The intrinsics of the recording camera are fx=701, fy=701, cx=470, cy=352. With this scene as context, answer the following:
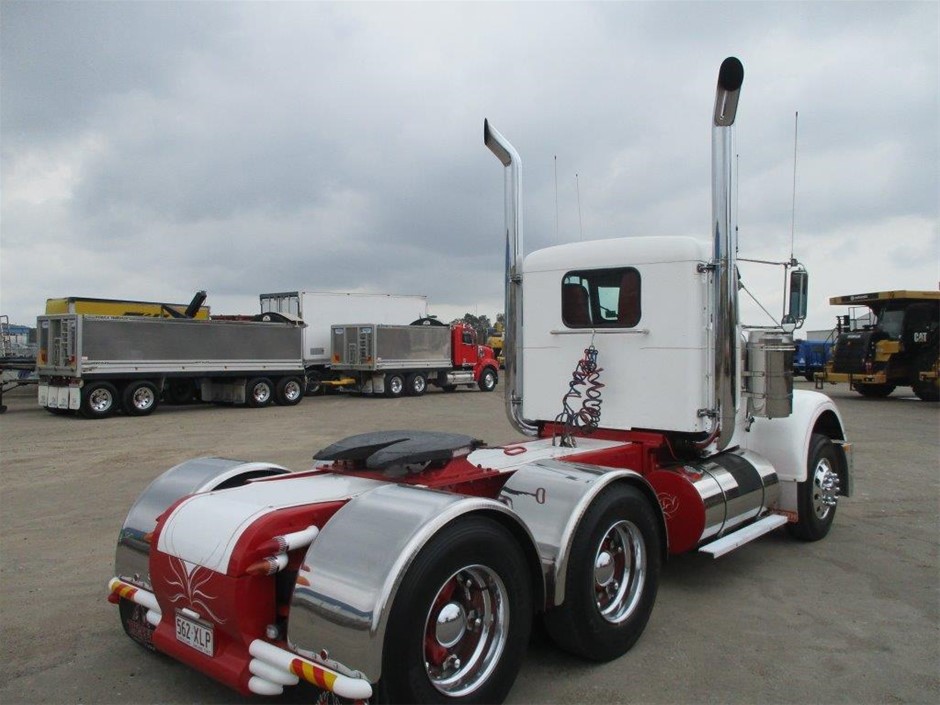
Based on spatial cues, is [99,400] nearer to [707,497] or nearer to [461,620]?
[707,497]

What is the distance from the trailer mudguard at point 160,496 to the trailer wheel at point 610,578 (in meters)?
1.95

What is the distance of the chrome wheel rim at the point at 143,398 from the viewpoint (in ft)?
59.0

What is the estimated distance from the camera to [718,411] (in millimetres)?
4996

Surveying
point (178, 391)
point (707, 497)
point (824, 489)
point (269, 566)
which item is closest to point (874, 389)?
point (824, 489)

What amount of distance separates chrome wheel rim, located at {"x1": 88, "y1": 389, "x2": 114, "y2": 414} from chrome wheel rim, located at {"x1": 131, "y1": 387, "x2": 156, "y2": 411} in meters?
0.54

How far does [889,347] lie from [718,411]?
1862 cm

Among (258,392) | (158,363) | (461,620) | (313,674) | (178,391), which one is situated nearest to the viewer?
(313,674)

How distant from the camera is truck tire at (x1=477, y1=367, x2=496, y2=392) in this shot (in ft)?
91.7

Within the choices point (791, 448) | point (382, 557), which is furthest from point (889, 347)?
point (382, 557)

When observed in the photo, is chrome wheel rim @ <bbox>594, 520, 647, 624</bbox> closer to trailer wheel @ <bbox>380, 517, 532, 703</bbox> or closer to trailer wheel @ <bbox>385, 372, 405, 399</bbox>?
trailer wheel @ <bbox>380, 517, 532, 703</bbox>

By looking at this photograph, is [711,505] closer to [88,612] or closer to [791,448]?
[791,448]

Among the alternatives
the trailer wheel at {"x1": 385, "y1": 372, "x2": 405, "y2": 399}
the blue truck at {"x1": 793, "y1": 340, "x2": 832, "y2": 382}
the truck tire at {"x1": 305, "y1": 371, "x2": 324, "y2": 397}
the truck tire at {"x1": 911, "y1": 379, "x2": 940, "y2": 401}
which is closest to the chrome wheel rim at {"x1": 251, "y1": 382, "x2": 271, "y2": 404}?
the truck tire at {"x1": 305, "y1": 371, "x2": 324, "y2": 397}

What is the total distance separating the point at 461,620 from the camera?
3.07m

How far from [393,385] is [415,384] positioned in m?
1.12
